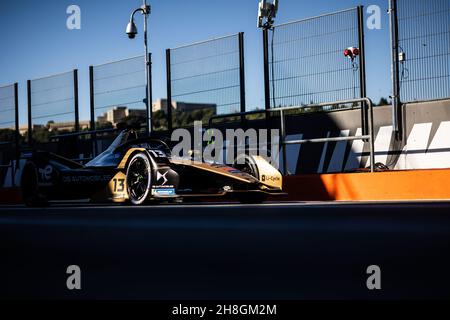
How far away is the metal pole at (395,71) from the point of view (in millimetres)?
12781

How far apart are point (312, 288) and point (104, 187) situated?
8.79 m

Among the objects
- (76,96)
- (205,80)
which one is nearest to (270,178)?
(205,80)

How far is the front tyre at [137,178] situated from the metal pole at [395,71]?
4.94m

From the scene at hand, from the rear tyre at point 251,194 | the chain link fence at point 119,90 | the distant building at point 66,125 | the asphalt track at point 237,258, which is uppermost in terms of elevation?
the chain link fence at point 119,90


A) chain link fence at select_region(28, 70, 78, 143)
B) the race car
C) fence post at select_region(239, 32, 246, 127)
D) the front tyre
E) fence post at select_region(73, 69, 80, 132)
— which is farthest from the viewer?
chain link fence at select_region(28, 70, 78, 143)

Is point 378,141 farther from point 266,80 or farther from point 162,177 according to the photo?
point 162,177

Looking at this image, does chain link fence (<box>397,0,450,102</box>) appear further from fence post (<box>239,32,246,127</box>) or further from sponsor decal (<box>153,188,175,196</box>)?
sponsor decal (<box>153,188,175,196</box>)

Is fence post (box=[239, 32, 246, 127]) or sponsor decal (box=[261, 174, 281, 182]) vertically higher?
fence post (box=[239, 32, 246, 127])

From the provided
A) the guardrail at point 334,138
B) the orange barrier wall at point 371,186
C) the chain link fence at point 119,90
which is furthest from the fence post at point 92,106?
the orange barrier wall at point 371,186

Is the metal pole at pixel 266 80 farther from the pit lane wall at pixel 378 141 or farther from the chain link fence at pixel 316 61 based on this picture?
the pit lane wall at pixel 378 141

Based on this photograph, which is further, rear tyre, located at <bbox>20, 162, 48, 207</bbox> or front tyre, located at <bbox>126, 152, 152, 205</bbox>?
rear tyre, located at <bbox>20, 162, 48, 207</bbox>

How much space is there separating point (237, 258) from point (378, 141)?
10.2 m

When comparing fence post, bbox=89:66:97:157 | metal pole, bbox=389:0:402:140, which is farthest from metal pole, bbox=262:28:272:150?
fence post, bbox=89:66:97:157

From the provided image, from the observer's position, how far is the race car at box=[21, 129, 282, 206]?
10.2 meters
